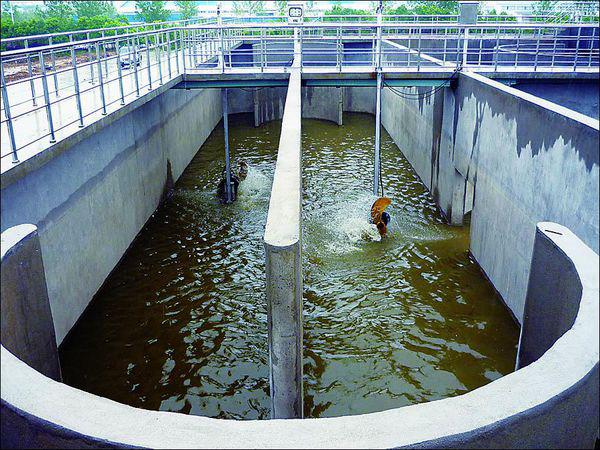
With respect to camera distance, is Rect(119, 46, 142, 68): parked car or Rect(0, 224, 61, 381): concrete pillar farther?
Rect(119, 46, 142, 68): parked car

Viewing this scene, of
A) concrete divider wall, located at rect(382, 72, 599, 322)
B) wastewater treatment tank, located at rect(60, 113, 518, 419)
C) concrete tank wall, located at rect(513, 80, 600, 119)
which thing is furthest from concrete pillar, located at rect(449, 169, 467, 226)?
concrete tank wall, located at rect(513, 80, 600, 119)

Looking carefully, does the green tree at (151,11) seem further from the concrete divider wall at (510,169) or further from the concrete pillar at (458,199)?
the concrete pillar at (458,199)

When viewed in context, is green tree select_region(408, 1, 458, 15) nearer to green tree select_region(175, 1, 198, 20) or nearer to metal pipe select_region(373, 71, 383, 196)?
green tree select_region(175, 1, 198, 20)

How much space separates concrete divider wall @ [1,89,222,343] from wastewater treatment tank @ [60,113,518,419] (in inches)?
20.4

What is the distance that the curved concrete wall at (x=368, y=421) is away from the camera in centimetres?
339

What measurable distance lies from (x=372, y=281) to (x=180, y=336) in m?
3.83

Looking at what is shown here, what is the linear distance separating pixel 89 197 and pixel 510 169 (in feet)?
23.8

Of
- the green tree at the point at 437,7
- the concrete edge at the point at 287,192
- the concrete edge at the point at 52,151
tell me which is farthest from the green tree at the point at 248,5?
the concrete edge at the point at 52,151

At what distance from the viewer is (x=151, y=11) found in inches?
1547

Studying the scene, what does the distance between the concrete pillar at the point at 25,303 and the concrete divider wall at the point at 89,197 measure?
1.12 metres

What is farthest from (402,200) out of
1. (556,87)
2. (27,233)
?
(27,233)

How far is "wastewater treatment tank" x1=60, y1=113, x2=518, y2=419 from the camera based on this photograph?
26.0 feet

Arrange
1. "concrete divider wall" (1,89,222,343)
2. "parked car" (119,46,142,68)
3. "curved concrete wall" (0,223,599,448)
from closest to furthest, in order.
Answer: "curved concrete wall" (0,223,599,448) → "concrete divider wall" (1,89,222,343) → "parked car" (119,46,142,68)

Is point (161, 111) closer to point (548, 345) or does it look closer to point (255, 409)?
point (255, 409)
